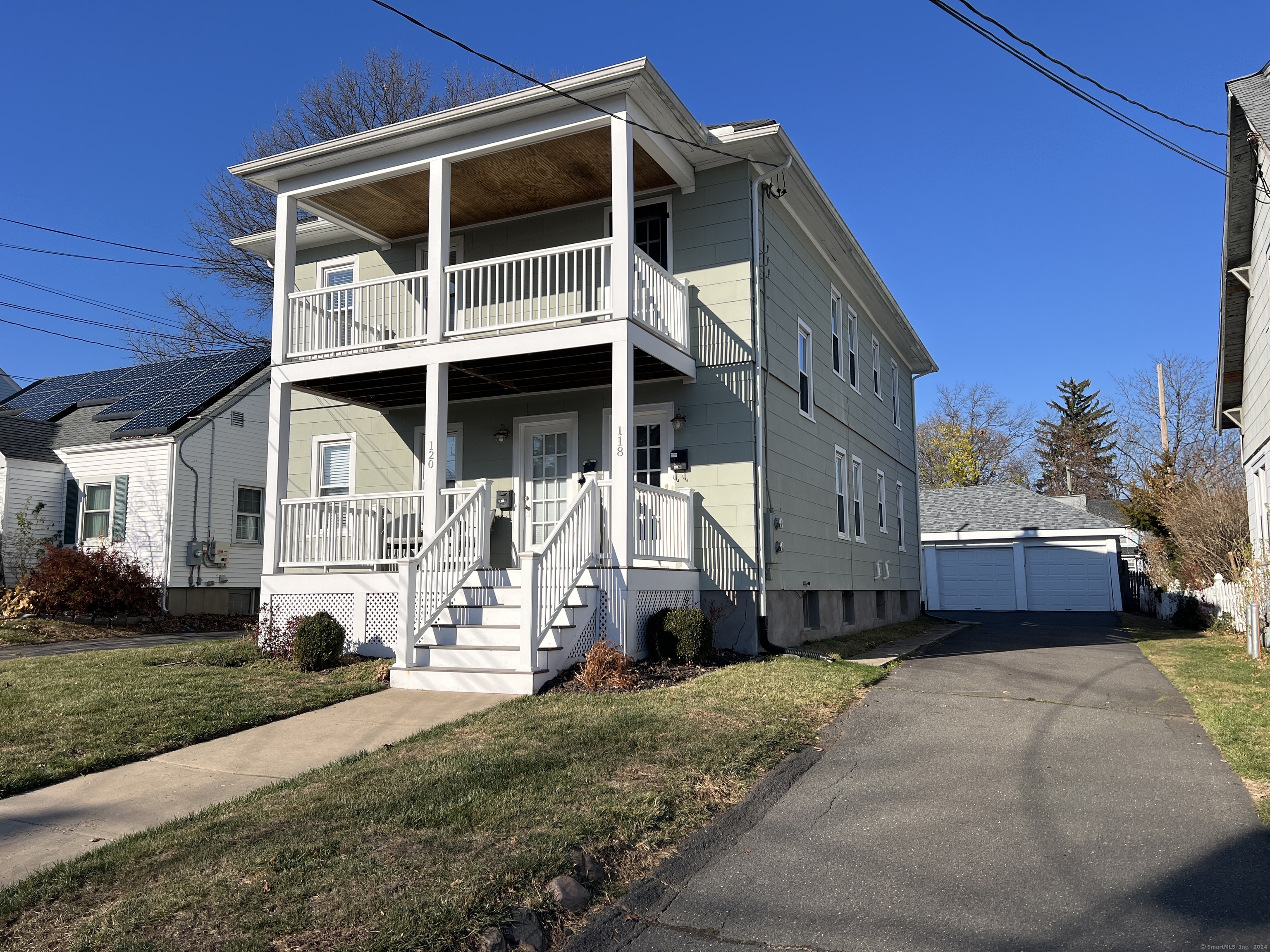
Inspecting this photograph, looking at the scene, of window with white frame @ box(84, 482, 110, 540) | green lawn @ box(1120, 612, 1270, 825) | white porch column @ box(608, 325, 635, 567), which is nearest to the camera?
green lawn @ box(1120, 612, 1270, 825)

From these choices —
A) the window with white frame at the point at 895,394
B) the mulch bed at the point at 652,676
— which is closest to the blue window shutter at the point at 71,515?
the mulch bed at the point at 652,676

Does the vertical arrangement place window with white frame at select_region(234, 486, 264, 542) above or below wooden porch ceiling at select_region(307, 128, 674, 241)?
below

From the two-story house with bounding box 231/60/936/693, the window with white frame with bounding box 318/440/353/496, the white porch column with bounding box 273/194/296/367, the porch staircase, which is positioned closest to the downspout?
the two-story house with bounding box 231/60/936/693

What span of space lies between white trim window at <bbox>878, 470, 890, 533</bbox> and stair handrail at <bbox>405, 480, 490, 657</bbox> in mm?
11097

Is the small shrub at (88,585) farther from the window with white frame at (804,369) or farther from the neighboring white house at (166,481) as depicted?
the window with white frame at (804,369)

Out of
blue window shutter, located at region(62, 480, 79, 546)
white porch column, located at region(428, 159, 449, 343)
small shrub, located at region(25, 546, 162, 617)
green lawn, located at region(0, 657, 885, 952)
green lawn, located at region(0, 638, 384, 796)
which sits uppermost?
white porch column, located at region(428, 159, 449, 343)

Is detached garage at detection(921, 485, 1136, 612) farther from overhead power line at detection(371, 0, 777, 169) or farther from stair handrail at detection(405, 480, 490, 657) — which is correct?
stair handrail at detection(405, 480, 490, 657)

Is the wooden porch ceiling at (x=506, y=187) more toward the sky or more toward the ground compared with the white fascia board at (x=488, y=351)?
more toward the sky

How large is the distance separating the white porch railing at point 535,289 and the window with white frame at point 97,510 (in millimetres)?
12054

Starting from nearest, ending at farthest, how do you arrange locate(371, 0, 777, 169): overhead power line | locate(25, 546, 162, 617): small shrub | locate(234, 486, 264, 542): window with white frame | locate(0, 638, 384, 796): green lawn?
locate(0, 638, 384, 796): green lawn < locate(371, 0, 777, 169): overhead power line < locate(25, 546, 162, 617): small shrub < locate(234, 486, 264, 542): window with white frame

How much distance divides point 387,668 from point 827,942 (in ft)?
22.3

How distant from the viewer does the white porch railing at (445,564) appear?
32.1ft

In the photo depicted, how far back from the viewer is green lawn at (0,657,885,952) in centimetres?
367

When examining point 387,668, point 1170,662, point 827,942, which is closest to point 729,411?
point 387,668
